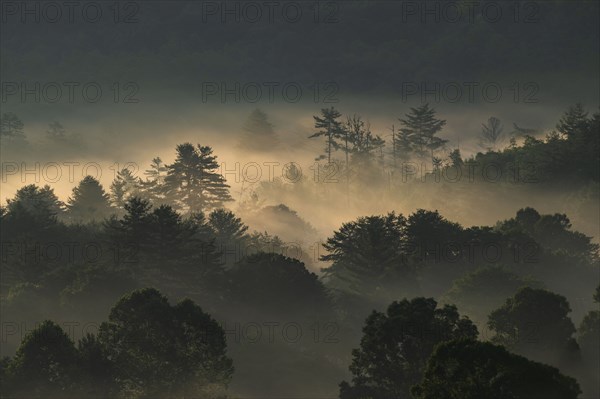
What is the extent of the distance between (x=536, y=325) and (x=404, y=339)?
1264cm

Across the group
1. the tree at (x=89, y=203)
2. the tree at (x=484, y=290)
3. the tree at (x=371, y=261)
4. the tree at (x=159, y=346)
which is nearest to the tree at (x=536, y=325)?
the tree at (x=159, y=346)

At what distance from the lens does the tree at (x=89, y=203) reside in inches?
6339

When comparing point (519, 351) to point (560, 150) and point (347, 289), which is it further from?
point (560, 150)

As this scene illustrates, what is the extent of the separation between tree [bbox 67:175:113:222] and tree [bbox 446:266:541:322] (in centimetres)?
7555

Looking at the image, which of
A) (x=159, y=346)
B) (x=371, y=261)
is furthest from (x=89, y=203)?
(x=159, y=346)

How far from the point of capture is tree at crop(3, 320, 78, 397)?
211ft

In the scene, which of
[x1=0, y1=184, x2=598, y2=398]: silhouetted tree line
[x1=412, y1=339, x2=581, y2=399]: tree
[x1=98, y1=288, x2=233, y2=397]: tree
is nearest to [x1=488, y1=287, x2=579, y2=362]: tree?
[x1=0, y1=184, x2=598, y2=398]: silhouetted tree line

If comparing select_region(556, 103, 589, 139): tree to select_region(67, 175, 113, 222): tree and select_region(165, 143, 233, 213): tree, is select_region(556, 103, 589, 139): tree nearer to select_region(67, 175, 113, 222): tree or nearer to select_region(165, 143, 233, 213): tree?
select_region(165, 143, 233, 213): tree

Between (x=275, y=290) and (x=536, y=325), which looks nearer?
(x=536, y=325)

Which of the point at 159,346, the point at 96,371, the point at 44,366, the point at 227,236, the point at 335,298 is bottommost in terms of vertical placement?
the point at 96,371

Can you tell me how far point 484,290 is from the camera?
96.3 meters

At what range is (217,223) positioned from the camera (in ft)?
413

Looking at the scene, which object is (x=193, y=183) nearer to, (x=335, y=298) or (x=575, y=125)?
(x=575, y=125)

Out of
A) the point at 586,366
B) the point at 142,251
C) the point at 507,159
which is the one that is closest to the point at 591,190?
the point at 507,159
